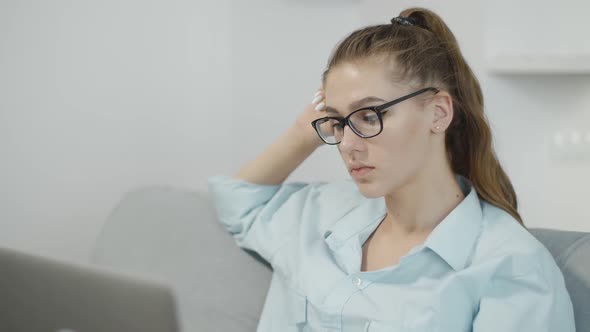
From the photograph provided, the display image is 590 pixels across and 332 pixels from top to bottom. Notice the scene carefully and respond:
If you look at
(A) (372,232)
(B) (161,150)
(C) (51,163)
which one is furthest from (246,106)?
(A) (372,232)

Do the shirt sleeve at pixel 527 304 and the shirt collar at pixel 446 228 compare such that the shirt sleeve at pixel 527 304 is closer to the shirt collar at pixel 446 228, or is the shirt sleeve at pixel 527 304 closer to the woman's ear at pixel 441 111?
the shirt collar at pixel 446 228

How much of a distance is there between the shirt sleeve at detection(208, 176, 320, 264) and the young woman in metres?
0.08

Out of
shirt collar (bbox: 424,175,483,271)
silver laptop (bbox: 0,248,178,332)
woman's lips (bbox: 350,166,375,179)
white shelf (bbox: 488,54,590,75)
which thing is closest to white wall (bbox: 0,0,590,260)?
white shelf (bbox: 488,54,590,75)

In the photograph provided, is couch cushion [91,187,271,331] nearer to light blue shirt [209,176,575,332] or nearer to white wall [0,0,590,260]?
light blue shirt [209,176,575,332]

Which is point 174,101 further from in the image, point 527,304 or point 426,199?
point 527,304

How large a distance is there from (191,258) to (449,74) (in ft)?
2.22

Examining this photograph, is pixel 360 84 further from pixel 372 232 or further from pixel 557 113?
pixel 557 113

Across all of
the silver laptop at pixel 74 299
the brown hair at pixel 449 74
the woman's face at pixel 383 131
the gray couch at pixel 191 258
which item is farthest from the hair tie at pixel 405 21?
the silver laptop at pixel 74 299

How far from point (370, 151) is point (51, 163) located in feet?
3.59

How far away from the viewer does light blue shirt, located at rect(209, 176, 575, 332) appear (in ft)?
3.96

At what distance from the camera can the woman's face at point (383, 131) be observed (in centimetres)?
130

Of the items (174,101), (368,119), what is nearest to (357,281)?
(368,119)

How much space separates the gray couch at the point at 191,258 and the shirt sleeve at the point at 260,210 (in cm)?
4

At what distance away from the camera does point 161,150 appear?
7.25 ft
